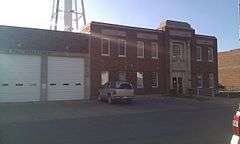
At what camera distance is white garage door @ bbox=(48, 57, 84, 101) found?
3581 centimetres

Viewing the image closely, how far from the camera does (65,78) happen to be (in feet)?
120

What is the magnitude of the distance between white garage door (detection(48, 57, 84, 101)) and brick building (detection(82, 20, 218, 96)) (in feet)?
4.51

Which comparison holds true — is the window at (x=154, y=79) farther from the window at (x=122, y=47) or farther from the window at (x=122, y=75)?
the window at (x=122, y=47)

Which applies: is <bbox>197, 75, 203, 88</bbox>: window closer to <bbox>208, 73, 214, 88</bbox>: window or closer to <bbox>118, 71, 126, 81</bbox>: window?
<bbox>208, 73, 214, 88</bbox>: window

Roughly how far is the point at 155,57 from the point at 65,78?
37.6 feet

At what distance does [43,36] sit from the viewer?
3572 cm

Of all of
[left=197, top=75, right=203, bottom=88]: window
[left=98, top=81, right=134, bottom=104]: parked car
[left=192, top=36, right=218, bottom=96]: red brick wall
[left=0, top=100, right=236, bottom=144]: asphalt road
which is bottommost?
[left=0, top=100, right=236, bottom=144]: asphalt road

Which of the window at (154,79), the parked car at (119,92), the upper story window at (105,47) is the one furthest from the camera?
the window at (154,79)

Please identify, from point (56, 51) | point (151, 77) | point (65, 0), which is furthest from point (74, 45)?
point (65, 0)

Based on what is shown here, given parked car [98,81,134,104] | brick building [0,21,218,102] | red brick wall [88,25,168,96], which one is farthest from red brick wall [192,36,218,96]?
parked car [98,81,134,104]

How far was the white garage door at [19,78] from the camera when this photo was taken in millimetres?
33531

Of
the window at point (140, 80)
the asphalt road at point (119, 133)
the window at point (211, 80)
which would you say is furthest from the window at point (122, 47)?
the asphalt road at point (119, 133)

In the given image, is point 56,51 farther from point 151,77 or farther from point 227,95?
point 227,95

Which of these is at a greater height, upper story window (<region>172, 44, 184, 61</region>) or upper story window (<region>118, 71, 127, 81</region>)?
upper story window (<region>172, 44, 184, 61</region>)
